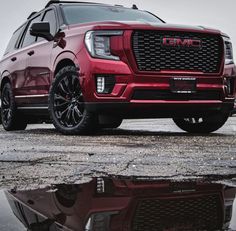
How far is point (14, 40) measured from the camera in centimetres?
908

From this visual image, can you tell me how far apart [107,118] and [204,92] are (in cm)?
118

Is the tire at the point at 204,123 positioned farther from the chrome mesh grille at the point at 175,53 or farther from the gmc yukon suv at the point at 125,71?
the chrome mesh grille at the point at 175,53

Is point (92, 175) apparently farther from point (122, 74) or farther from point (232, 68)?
point (232, 68)

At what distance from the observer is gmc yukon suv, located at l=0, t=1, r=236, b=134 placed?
583 cm

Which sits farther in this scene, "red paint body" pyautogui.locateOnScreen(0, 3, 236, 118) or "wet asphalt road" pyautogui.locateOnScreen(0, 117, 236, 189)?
"red paint body" pyautogui.locateOnScreen(0, 3, 236, 118)

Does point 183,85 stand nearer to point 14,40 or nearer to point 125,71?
point 125,71

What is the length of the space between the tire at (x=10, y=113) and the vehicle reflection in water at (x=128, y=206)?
5.72 m

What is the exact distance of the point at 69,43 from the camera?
6266mm

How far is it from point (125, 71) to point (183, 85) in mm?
737

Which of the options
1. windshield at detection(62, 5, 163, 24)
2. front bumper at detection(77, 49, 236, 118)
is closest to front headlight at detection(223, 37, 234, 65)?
front bumper at detection(77, 49, 236, 118)

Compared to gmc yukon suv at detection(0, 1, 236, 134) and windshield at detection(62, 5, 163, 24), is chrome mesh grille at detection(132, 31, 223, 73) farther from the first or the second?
windshield at detection(62, 5, 163, 24)

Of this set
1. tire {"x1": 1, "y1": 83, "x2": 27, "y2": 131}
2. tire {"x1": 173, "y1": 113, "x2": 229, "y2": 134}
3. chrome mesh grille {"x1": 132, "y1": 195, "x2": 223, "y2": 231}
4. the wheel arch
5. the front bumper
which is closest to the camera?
chrome mesh grille {"x1": 132, "y1": 195, "x2": 223, "y2": 231}

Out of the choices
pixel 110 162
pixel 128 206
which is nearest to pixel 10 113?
pixel 110 162

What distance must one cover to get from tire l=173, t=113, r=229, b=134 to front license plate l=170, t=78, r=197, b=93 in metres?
0.81
